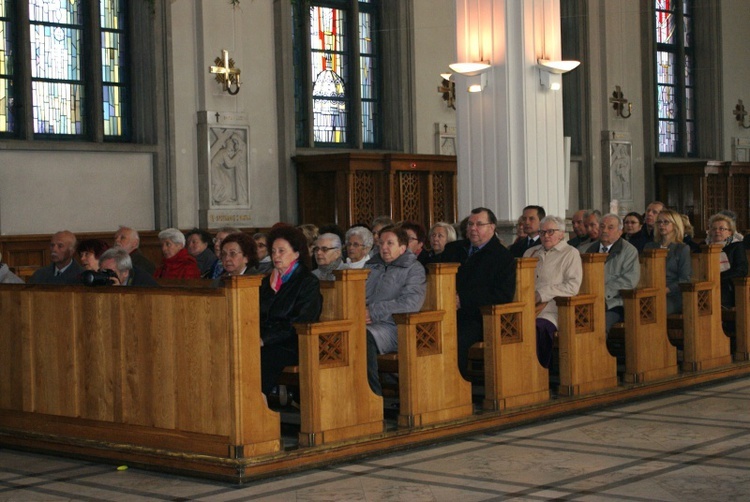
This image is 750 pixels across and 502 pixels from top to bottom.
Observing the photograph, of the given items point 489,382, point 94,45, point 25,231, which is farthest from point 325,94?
point 489,382

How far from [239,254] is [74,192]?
20.5 feet

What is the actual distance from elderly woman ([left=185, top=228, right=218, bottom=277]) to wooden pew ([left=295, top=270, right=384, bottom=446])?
3.64m

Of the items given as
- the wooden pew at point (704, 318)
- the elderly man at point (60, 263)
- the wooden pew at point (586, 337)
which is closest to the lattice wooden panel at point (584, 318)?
the wooden pew at point (586, 337)

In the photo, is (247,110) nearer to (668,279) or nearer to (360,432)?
(668,279)

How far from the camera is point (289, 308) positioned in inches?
248

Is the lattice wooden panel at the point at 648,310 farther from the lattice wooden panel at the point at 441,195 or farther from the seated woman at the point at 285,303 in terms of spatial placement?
the lattice wooden panel at the point at 441,195

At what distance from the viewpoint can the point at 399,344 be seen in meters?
6.50

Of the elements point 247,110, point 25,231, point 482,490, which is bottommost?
point 482,490

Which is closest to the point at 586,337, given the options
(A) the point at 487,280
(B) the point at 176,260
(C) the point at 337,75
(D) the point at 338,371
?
(A) the point at 487,280

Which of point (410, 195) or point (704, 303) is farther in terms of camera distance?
point (410, 195)

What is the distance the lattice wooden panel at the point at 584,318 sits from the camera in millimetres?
7551

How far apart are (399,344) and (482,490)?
1345mm

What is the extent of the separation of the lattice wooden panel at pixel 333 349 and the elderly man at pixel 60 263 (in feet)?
7.26

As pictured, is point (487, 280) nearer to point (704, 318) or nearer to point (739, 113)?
point (704, 318)
